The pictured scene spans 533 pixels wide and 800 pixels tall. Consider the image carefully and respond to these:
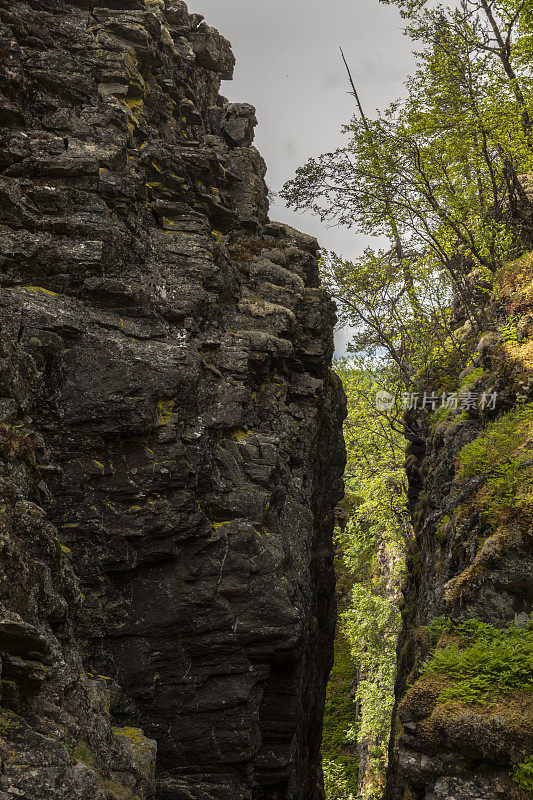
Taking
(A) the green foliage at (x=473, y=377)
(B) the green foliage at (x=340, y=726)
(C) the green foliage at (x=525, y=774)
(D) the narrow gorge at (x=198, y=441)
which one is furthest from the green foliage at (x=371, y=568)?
(C) the green foliage at (x=525, y=774)

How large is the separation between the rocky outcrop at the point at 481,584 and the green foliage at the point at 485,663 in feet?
0.07

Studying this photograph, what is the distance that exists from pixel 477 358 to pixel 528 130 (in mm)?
7134

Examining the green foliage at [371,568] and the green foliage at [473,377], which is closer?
the green foliage at [473,377]

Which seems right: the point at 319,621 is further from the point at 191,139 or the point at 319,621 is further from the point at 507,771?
the point at 191,139

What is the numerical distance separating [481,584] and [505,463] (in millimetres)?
2814

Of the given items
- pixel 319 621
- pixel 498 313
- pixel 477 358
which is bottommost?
pixel 319 621

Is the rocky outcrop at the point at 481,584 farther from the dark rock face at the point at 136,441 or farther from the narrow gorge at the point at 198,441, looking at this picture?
the dark rock face at the point at 136,441

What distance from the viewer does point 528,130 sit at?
18.8 meters

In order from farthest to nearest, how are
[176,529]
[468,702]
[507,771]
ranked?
[176,529] < [468,702] < [507,771]

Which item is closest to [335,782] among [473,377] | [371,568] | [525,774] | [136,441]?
[371,568]

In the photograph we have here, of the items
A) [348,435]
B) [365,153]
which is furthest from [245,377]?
[348,435]

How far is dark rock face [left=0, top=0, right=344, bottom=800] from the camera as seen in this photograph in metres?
11.6

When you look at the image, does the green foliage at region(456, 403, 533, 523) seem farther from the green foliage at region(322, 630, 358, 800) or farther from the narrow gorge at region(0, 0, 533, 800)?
the green foliage at region(322, 630, 358, 800)

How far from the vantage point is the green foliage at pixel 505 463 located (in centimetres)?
1238
